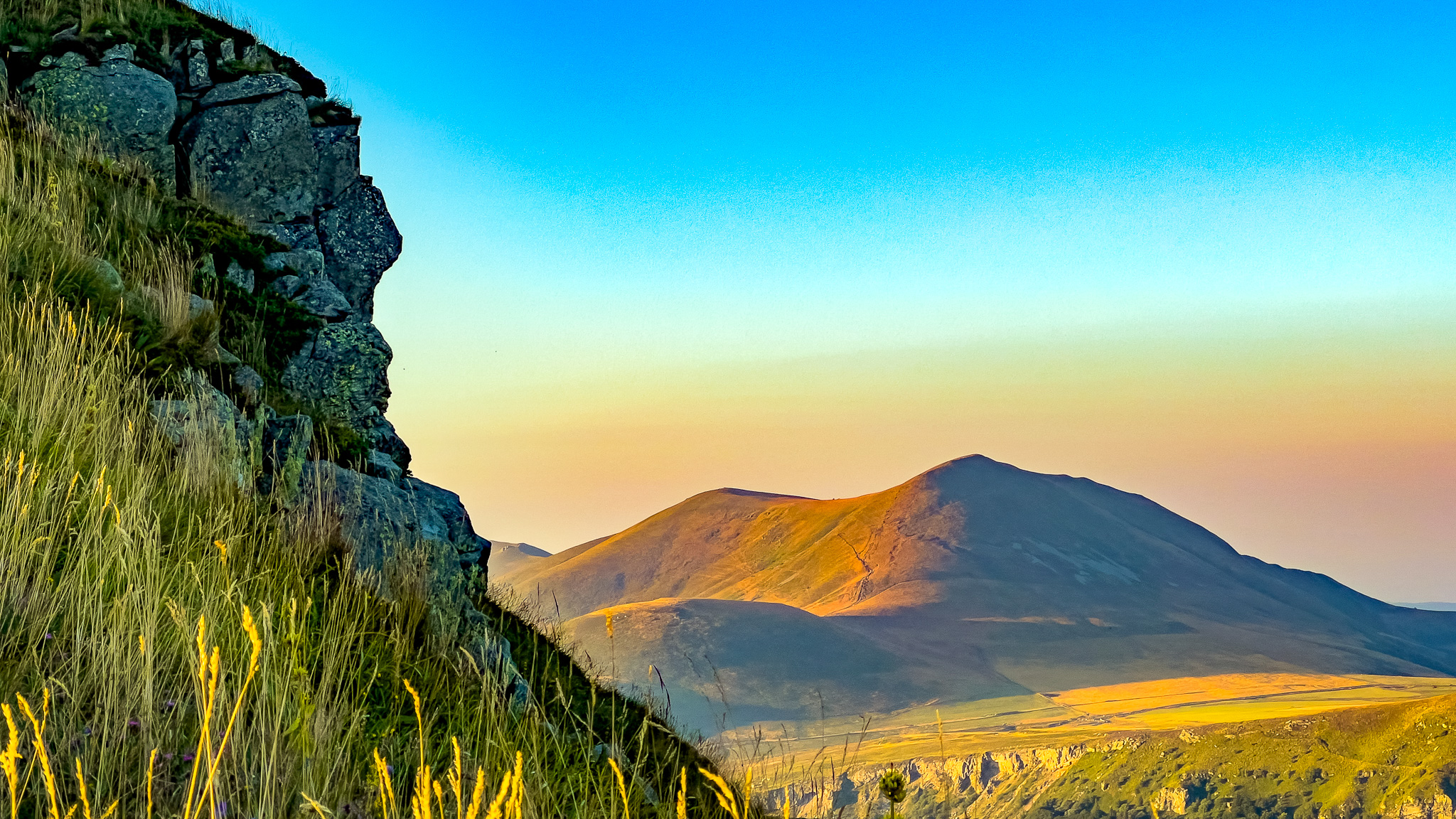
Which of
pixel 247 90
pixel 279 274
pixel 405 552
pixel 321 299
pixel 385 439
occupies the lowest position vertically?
pixel 405 552

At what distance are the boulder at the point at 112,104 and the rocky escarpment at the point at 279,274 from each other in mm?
17

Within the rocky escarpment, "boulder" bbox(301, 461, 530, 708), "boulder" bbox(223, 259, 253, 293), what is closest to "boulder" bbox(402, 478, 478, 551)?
the rocky escarpment

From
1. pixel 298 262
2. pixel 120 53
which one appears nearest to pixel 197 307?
pixel 298 262

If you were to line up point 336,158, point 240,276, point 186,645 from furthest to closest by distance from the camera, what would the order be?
point 336,158 → point 240,276 → point 186,645

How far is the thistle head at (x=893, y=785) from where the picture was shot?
2822 millimetres

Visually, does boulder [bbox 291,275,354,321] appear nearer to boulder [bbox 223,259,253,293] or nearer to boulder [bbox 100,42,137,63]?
boulder [bbox 223,259,253,293]

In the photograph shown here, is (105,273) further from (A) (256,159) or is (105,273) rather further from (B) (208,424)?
(A) (256,159)

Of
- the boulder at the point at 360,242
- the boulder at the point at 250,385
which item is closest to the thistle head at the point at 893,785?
the boulder at the point at 250,385

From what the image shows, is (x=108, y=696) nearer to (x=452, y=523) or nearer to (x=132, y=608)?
(x=132, y=608)

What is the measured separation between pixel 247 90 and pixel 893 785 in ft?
38.3

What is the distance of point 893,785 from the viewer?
289 cm

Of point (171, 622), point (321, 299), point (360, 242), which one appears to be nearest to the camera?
point (171, 622)

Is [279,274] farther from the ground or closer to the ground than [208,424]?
farther from the ground

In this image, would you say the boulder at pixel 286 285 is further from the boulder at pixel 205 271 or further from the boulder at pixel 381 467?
the boulder at pixel 381 467
